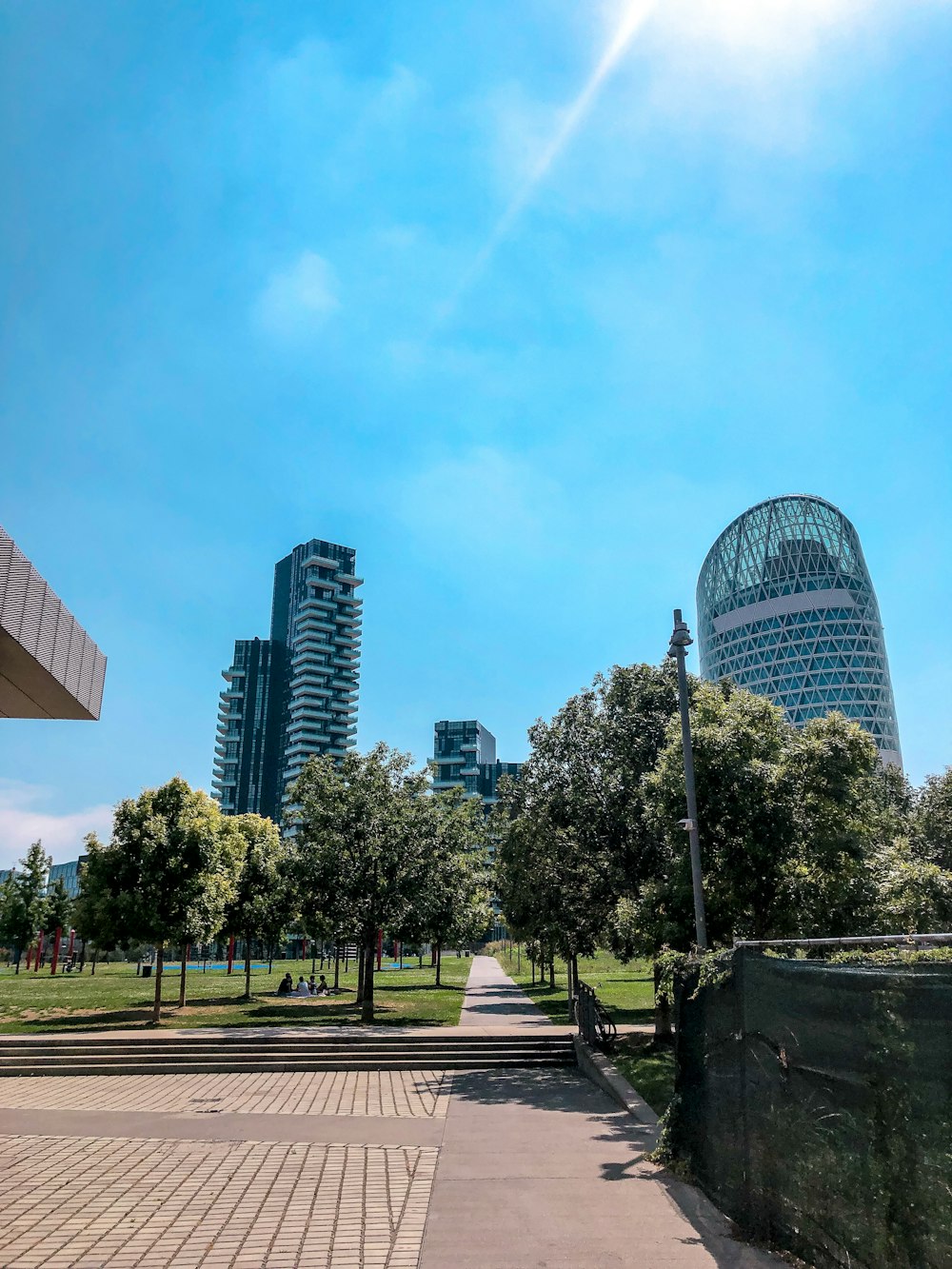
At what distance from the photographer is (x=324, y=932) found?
78.2 feet

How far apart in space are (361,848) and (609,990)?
19380 mm

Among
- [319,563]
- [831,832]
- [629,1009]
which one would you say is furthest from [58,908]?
[319,563]

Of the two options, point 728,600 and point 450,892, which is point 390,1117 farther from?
point 728,600

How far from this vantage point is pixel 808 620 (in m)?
134

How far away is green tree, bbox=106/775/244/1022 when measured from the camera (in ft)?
68.8

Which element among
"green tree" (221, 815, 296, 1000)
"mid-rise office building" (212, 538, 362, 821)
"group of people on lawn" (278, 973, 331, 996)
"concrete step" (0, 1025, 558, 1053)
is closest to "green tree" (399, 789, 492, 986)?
"concrete step" (0, 1025, 558, 1053)

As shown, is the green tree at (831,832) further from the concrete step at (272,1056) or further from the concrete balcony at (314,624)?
the concrete balcony at (314,624)

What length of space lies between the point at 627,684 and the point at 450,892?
8056 millimetres

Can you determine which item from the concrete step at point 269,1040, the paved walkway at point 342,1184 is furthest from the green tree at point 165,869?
the paved walkway at point 342,1184

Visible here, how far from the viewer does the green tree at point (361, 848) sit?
72.3ft

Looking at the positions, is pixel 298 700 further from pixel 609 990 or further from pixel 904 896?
pixel 904 896

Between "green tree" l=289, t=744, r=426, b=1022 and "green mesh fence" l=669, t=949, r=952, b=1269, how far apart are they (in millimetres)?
15281

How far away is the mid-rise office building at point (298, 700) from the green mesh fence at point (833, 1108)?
17608 cm

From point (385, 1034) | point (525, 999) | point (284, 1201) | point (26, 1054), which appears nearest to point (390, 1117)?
point (284, 1201)
